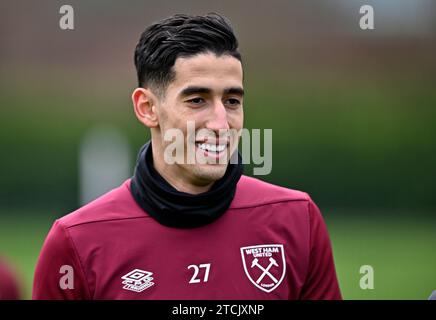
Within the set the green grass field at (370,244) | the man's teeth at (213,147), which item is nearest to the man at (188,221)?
the man's teeth at (213,147)

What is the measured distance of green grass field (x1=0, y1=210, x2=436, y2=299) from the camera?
9.31 meters

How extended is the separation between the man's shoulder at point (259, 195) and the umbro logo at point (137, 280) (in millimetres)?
406

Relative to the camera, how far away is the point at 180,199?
2393 mm

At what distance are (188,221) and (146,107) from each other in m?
0.45

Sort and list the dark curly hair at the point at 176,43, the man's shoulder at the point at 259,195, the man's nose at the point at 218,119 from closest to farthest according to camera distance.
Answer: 1. the man's nose at the point at 218,119
2. the dark curly hair at the point at 176,43
3. the man's shoulder at the point at 259,195

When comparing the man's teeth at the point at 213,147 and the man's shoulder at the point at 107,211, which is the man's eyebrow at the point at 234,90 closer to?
the man's teeth at the point at 213,147

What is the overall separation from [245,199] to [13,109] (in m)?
9.52

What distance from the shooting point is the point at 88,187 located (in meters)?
11.0

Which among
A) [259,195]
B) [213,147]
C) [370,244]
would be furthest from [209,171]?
[370,244]

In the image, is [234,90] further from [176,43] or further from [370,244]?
[370,244]

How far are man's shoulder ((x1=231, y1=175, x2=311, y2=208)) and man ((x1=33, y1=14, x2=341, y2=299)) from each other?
1cm

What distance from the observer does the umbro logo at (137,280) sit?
233 centimetres

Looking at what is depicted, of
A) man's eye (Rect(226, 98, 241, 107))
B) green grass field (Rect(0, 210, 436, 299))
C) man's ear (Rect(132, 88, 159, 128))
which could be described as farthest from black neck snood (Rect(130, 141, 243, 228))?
green grass field (Rect(0, 210, 436, 299))
